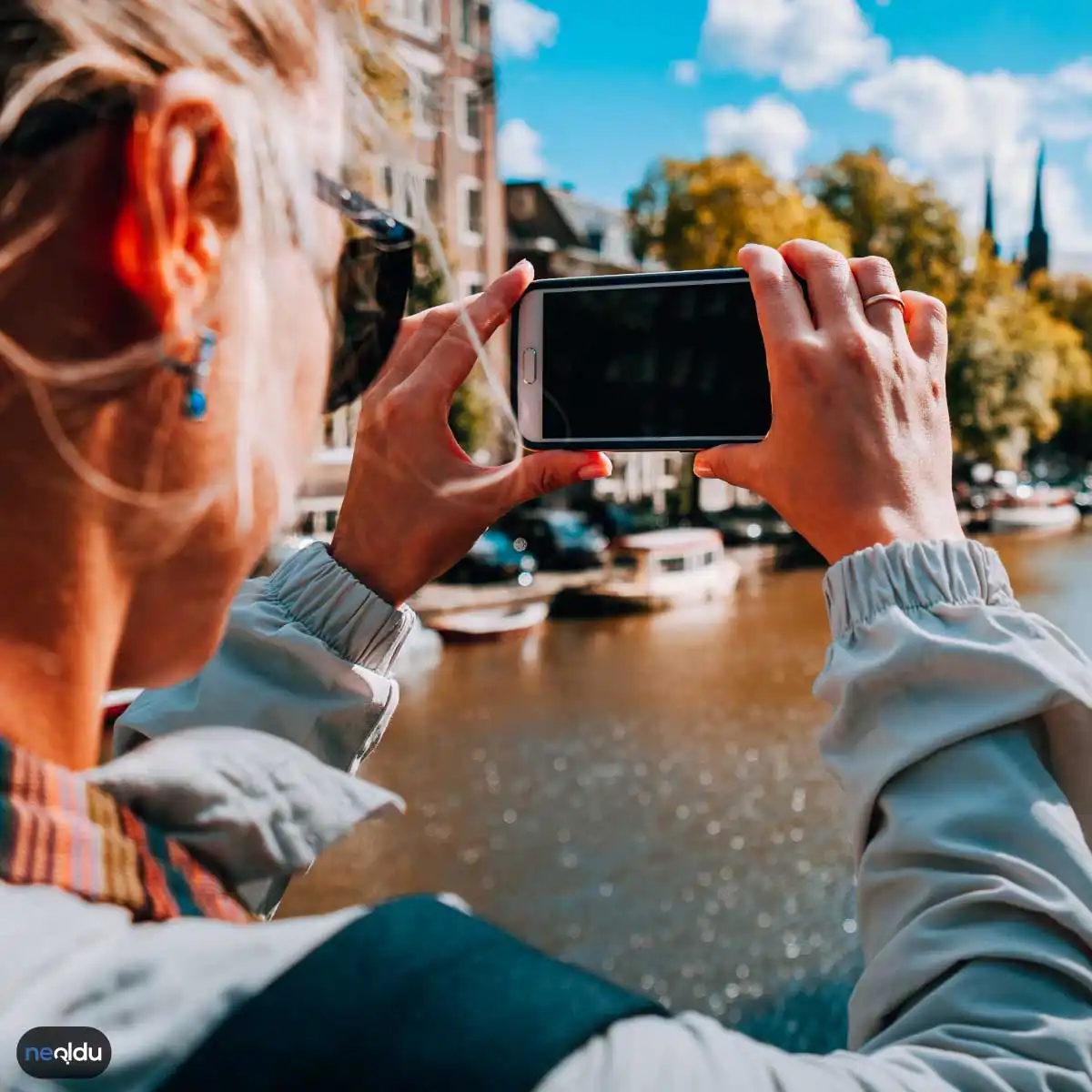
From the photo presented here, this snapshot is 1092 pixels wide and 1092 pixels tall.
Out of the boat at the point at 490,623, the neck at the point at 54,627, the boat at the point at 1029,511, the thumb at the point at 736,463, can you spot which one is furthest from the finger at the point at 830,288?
the boat at the point at 1029,511

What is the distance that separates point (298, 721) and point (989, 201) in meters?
59.1

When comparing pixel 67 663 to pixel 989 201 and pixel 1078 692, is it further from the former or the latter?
pixel 989 201

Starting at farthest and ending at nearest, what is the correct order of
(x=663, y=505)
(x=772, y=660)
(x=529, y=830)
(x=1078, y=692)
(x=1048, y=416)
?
(x=1048, y=416) < (x=663, y=505) < (x=772, y=660) < (x=529, y=830) < (x=1078, y=692)

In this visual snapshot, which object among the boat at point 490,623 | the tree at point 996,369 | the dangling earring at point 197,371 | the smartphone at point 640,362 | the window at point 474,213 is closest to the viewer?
the dangling earring at point 197,371

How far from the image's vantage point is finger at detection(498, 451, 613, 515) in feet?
3.62

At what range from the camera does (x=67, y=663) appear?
2.01 ft

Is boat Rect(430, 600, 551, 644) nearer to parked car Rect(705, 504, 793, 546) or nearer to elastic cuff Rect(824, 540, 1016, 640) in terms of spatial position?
parked car Rect(705, 504, 793, 546)

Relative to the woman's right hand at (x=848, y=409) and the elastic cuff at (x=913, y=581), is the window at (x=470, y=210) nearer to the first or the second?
the woman's right hand at (x=848, y=409)

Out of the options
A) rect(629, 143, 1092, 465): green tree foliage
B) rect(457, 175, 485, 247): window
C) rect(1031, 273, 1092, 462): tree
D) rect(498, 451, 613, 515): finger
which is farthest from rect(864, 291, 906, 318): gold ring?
rect(1031, 273, 1092, 462): tree

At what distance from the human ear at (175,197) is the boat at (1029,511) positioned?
29042mm

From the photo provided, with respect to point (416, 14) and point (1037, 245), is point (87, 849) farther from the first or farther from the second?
point (1037, 245)

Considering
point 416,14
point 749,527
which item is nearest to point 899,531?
point 416,14

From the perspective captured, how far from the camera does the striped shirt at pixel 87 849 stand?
1.64 feet

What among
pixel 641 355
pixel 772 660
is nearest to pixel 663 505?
pixel 772 660
